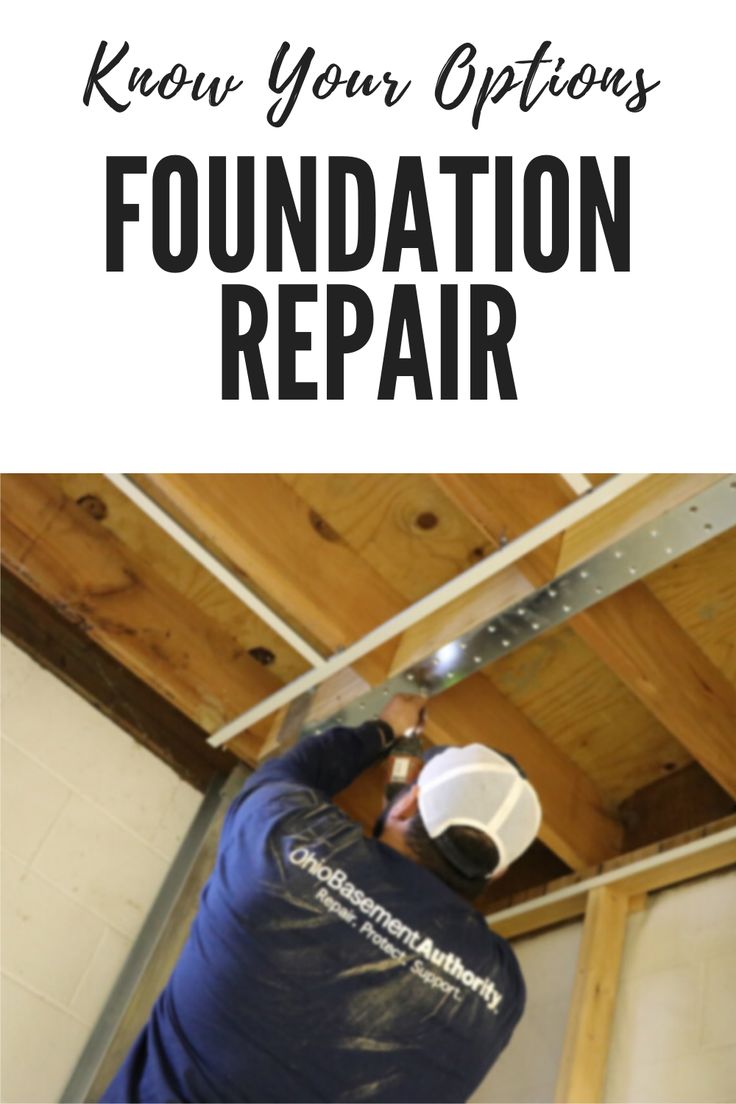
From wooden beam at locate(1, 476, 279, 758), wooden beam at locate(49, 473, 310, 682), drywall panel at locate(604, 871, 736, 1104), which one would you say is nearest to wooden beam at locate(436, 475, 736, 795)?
drywall panel at locate(604, 871, 736, 1104)

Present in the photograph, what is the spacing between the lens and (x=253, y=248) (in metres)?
1.86

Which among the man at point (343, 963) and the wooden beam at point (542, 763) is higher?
the wooden beam at point (542, 763)

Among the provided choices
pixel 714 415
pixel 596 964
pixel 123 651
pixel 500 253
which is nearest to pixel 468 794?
pixel 596 964

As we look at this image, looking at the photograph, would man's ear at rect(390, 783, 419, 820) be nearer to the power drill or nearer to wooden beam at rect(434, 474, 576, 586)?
the power drill

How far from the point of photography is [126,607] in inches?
102

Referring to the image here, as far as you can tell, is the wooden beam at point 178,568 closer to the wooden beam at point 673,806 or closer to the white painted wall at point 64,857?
the white painted wall at point 64,857

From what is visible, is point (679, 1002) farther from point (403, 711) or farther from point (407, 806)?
point (403, 711)

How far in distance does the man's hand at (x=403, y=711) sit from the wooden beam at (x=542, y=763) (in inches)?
5.9

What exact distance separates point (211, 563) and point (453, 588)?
0.53 m

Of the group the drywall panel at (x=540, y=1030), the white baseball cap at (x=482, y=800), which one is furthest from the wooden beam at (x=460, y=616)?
the drywall panel at (x=540, y=1030)

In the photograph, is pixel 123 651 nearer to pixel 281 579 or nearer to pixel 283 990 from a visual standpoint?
pixel 281 579

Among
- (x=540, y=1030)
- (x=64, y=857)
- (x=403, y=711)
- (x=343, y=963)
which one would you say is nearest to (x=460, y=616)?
(x=403, y=711)

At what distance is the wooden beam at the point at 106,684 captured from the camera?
2.51 meters

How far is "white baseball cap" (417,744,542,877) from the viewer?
182cm
